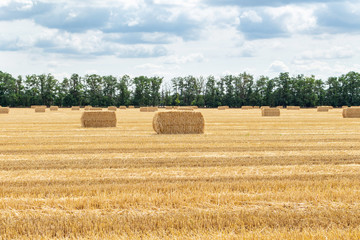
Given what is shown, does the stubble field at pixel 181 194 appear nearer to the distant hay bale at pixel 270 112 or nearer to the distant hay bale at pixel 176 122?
the distant hay bale at pixel 176 122

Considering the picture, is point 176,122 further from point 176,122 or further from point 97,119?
point 97,119

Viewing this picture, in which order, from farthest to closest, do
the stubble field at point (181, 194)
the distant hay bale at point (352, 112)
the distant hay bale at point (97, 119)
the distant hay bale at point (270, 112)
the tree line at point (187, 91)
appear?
1. the tree line at point (187, 91)
2. the distant hay bale at point (270, 112)
3. the distant hay bale at point (352, 112)
4. the distant hay bale at point (97, 119)
5. the stubble field at point (181, 194)

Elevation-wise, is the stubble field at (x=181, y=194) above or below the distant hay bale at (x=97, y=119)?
below

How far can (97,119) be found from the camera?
24438 millimetres

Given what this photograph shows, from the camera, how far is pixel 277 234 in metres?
5.29

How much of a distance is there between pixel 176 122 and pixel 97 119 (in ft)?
22.0

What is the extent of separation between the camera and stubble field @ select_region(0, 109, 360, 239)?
5617 mm

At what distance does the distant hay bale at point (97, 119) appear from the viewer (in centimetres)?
2436

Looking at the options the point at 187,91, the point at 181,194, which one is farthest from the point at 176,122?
the point at 187,91

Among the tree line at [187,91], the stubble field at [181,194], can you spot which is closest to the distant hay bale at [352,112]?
the stubble field at [181,194]

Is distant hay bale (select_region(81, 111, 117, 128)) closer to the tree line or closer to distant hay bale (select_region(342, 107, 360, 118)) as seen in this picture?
distant hay bale (select_region(342, 107, 360, 118))

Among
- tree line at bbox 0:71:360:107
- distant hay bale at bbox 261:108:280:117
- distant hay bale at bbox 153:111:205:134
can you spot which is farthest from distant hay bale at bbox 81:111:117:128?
tree line at bbox 0:71:360:107

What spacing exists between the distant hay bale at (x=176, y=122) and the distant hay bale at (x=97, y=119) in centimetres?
575

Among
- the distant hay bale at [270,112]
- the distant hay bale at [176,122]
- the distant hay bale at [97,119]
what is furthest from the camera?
the distant hay bale at [270,112]
